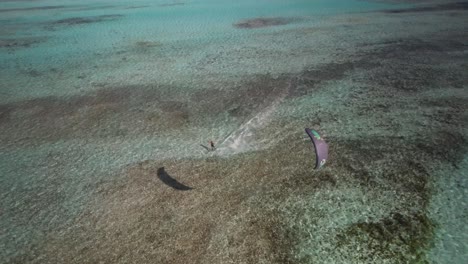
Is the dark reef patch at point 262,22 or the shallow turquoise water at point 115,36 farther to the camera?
the dark reef patch at point 262,22

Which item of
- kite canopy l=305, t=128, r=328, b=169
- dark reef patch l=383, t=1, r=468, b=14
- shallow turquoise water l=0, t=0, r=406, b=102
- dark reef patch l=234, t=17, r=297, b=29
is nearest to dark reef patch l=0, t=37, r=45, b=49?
shallow turquoise water l=0, t=0, r=406, b=102

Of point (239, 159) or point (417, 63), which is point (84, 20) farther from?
point (239, 159)

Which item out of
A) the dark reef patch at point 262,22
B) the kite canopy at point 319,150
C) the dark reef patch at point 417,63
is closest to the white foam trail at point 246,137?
the kite canopy at point 319,150

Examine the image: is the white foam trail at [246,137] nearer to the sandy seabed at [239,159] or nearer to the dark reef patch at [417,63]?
the sandy seabed at [239,159]

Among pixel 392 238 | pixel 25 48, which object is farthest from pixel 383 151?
pixel 25 48

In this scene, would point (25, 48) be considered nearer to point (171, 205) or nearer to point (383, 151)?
point (171, 205)
